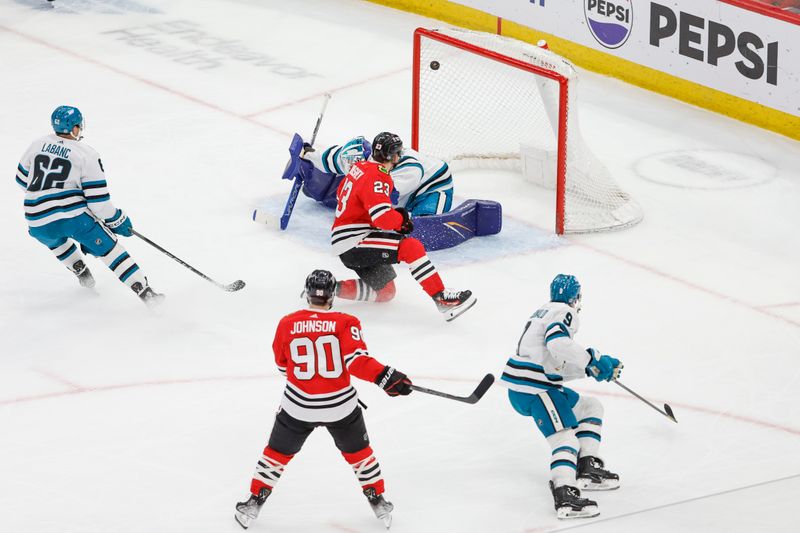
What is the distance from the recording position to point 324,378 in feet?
15.0

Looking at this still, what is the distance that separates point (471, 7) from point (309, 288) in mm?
6012

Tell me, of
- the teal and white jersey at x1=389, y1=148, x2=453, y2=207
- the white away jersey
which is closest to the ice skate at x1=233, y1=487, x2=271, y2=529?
the white away jersey

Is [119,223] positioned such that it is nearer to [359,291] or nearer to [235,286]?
[235,286]

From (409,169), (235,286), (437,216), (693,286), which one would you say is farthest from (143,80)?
(693,286)

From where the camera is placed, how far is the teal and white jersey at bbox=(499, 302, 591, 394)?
4906mm

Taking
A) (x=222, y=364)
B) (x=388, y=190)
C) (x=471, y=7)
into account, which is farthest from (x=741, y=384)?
(x=471, y=7)

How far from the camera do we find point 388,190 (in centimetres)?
629

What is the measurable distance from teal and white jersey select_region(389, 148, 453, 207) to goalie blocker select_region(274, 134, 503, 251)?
0.09 m

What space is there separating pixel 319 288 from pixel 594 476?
1.20 m

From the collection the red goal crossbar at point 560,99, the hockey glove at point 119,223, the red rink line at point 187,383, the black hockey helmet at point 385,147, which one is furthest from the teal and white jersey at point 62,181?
the red goal crossbar at point 560,99

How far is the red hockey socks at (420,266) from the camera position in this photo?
20.8 feet

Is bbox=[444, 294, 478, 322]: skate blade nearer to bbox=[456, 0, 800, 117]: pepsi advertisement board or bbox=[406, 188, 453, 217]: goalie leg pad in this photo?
bbox=[406, 188, 453, 217]: goalie leg pad

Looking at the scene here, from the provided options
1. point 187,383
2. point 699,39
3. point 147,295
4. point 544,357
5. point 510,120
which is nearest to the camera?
point 544,357

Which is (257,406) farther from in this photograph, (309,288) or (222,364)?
(309,288)
